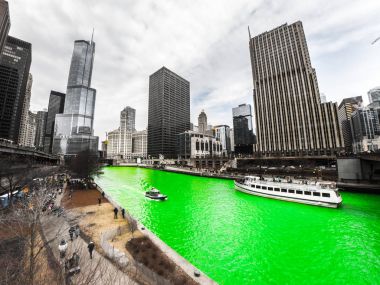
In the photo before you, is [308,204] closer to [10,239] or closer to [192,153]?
[10,239]

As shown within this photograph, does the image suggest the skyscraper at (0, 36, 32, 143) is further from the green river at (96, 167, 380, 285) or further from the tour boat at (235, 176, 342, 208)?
the tour boat at (235, 176, 342, 208)

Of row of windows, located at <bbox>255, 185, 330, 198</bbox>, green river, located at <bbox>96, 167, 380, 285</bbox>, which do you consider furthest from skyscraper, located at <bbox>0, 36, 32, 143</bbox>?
row of windows, located at <bbox>255, 185, 330, 198</bbox>

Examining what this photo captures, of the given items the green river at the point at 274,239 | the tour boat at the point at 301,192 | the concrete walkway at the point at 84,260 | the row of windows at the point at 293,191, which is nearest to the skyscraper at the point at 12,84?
the green river at the point at 274,239

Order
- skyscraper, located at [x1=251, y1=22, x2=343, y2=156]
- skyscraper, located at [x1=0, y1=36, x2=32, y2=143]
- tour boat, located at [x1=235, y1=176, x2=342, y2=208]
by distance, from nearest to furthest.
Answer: tour boat, located at [x1=235, y1=176, x2=342, y2=208]
skyscraper, located at [x1=251, y1=22, x2=343, y2=156]
skyscraper, located at [x1=0, y1=36, x2=32, y2=143]

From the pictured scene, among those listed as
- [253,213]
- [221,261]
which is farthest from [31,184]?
[253,213]

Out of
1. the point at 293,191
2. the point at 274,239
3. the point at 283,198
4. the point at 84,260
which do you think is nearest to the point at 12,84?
the point at 84,260

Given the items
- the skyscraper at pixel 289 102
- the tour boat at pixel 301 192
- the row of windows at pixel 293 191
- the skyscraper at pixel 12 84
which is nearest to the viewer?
the tour boat at pixel 301 192

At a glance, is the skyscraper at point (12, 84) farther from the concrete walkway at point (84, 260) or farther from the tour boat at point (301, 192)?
the tour boat at point (301, 192)
